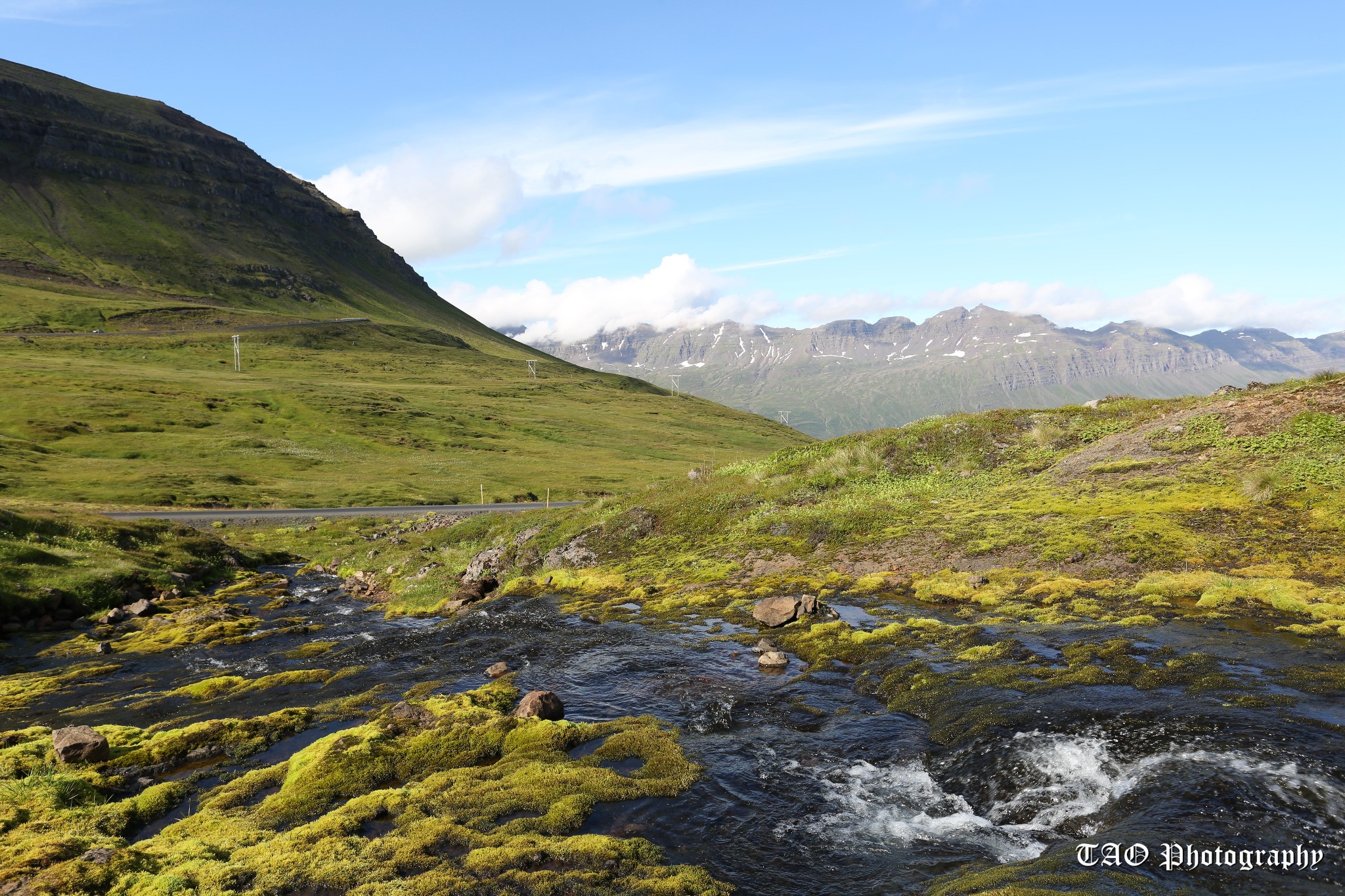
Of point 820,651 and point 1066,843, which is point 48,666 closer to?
point 820,651

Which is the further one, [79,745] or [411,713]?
[411,713]

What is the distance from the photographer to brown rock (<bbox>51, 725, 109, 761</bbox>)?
14.1 meters

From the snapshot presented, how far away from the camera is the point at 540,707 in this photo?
15758 millimetres

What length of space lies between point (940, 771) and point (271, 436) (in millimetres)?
134721

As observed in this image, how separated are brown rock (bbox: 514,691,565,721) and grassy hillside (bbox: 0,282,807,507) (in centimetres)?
2983

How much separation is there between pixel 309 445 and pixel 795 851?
418 ft

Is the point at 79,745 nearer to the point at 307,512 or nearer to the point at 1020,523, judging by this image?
the point at 1020,523

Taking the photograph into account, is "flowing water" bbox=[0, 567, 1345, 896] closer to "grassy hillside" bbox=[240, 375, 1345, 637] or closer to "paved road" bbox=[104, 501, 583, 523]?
"grassy hillside" bbox=[240, 375, 1345, 637]

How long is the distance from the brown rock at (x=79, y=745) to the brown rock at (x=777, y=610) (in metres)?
17.0

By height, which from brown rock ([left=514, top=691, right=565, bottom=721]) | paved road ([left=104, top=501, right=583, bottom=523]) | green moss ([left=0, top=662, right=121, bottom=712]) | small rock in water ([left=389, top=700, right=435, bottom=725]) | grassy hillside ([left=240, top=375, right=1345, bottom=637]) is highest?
grassy hillside ([left=240, top=375, right=1345, bottom=637])

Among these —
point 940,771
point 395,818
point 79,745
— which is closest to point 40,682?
point 79,745

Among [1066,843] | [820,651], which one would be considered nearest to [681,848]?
[1066,843]

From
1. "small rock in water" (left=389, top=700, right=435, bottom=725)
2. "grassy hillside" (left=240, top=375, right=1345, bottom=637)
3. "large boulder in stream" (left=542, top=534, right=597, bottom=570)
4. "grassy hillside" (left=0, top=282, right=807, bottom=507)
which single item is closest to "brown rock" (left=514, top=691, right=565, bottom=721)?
"small rock in water" (left=389, top=700, right=435, bottom=725)

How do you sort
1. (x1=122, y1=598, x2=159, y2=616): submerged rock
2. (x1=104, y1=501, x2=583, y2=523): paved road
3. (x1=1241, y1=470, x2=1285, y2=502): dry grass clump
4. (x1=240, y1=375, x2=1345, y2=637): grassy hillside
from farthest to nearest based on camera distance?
(x1=104, y1=501, x2=583, y2=523): paved road → (x1=122, y1=598, x2=159, y2=616): submerged rock → (x1=1241, y1=470, x2=1285, y2=502): dry grass clump → (x1=240, y1=375, x2=1345, y2=637): grassy hillside
